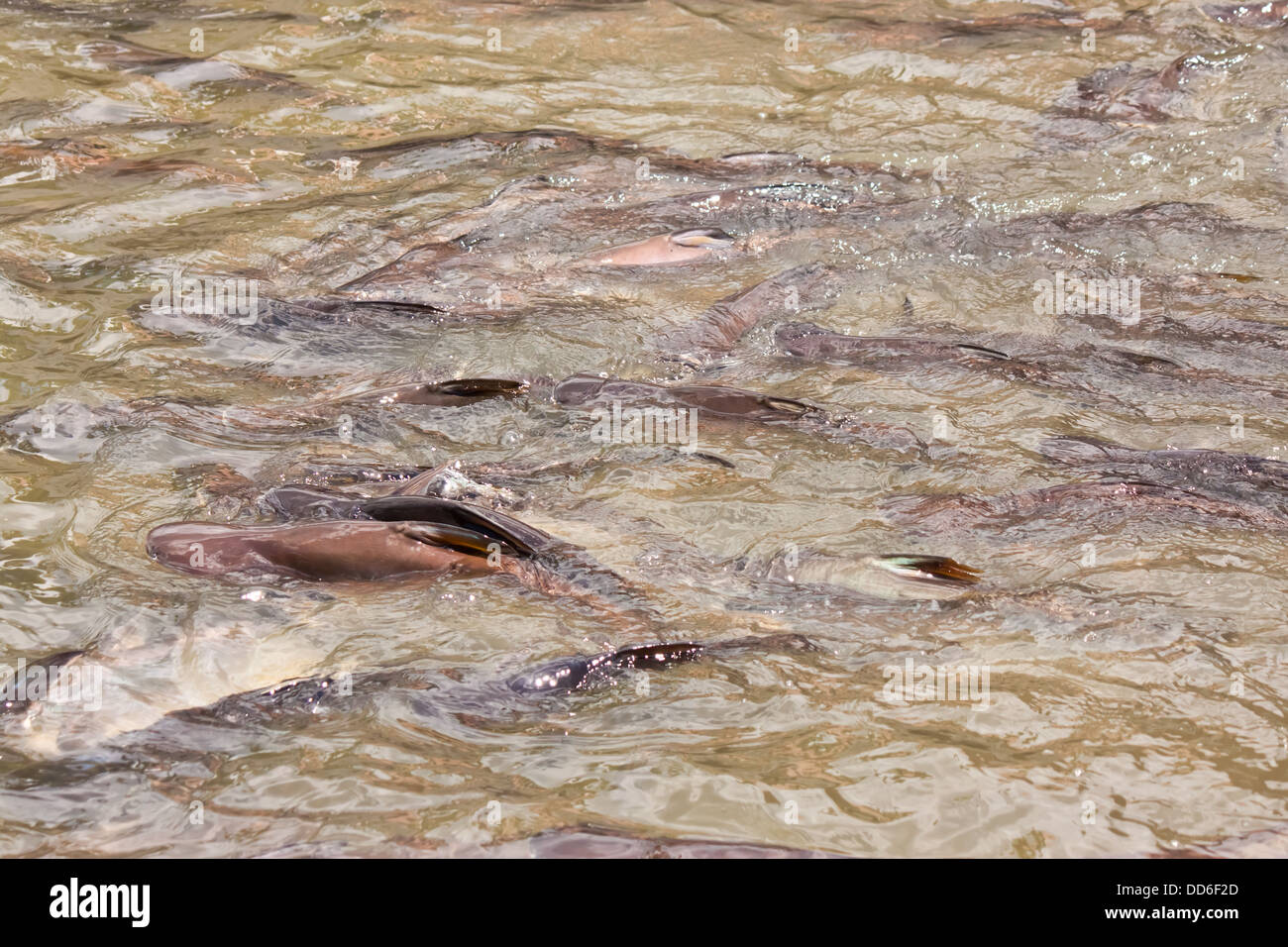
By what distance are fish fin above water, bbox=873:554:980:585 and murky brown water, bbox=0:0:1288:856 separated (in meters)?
0.08

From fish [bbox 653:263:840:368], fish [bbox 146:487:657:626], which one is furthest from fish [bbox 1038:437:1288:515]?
fish [bbox 146:487:657:626]

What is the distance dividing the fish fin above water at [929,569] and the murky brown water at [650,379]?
3.1 inches

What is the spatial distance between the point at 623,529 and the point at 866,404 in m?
1.39

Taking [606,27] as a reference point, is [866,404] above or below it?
below

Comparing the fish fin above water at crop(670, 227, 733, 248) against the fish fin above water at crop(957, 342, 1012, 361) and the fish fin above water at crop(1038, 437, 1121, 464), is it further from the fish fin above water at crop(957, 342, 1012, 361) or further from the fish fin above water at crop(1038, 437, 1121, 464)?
the fish fin above water at crop(1038, 437, 1121, 464)

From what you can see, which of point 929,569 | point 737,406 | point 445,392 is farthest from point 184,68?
point 929,569

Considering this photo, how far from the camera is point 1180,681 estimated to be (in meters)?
3.39

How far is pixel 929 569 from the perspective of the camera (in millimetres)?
3818

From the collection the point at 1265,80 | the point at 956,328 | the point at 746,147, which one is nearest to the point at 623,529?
the point at 956,328

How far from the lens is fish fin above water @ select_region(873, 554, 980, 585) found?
12.4ft

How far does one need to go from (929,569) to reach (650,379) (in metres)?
1.85

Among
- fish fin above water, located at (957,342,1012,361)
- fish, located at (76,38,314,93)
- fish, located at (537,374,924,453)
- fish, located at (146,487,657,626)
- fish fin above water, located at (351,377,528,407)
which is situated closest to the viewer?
fish, located at (146,487,657,626)

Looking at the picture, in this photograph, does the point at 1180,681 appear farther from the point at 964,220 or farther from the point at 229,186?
the point at 229,186

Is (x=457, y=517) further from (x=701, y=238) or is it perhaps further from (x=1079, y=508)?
(x=701, y=238)
